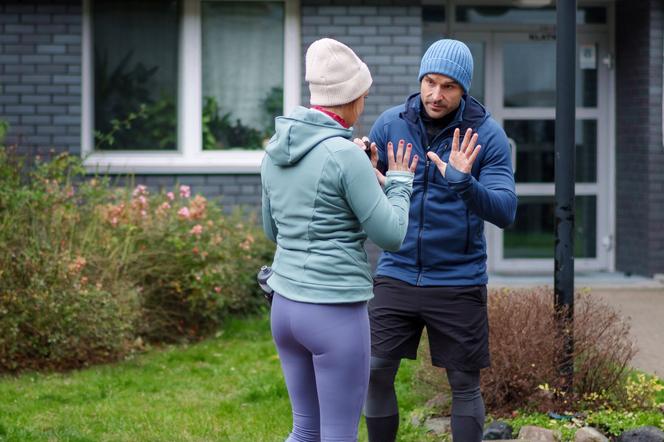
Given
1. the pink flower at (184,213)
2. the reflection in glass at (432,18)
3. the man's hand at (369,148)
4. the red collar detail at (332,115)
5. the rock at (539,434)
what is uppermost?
the reflection in glass at (432,18)

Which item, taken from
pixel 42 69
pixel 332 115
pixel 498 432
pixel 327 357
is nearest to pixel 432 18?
pixel 42 69

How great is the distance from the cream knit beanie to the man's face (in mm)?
702

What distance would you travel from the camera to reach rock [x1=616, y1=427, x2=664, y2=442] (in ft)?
17.8

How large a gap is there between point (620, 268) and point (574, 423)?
648 centimetres

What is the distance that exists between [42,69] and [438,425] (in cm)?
618

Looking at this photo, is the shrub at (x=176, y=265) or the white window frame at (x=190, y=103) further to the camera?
the white window frame at (x=190, y=103)

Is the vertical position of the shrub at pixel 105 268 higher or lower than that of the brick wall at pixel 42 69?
lower

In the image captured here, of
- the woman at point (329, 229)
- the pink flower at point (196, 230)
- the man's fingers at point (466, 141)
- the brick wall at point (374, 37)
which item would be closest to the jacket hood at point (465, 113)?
the man's fingers at point (466, 141)

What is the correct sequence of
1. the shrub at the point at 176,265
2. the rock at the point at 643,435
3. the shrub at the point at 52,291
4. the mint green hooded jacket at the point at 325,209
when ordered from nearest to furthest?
the mint green hooded jacket at the point at 325,209 → the rock at the point at 643,435 → the shrub at the point at 52,291 → the shrub at the point at 176,265

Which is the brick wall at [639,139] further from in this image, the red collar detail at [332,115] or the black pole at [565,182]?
the red collar detail at [332,115]

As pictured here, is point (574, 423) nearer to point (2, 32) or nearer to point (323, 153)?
point (323, 153)

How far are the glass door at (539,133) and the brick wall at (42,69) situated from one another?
3780 millimetres

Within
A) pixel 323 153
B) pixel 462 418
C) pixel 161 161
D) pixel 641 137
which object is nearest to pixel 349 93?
pixel 323 153

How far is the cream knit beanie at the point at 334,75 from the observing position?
13.1 ft
